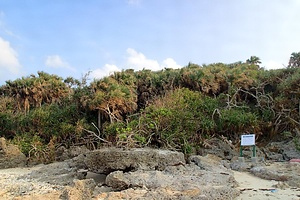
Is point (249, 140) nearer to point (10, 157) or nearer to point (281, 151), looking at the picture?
point (281, 151)

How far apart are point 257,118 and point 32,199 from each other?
9.98 metres

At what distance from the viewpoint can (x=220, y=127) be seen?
13.0m

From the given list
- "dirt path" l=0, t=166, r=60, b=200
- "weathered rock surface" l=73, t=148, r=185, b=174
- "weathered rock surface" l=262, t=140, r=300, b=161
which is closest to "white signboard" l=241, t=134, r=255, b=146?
"weathered rock surface" l=262, t=140, r=300, b=161

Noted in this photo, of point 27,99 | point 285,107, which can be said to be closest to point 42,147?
point 27,99

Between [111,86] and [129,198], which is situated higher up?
[111,86]

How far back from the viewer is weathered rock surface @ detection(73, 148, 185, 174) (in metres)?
8.38

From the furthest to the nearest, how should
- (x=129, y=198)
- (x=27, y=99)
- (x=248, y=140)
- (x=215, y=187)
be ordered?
1. (x=27, y=99)
2. (x=248, y=140)
3. (x=215, y=187)
4. (x=129, y=198)

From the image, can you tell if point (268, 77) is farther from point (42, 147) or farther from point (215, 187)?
point (42, 147)

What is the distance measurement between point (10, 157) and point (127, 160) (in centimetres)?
651

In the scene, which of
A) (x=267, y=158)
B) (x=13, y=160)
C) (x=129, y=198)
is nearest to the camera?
(x=129, y=198)

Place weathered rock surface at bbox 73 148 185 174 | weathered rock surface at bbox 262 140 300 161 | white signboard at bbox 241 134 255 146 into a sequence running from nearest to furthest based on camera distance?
weathered rock surface at bbox 73 148 185 174 < white signboard at bbox 241 134 255 146 < weathered rock surface at bbox 262 140 300 161

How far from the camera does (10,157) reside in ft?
41.1

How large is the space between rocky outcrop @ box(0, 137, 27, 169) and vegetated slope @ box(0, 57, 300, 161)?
431mm

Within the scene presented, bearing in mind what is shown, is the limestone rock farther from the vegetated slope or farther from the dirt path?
the vegetated slope
